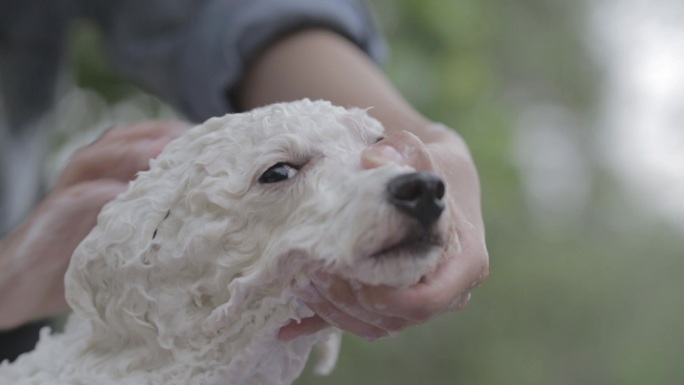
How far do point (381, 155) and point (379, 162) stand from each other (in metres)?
0.01

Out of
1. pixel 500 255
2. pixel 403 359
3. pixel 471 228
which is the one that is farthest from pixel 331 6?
pixel 500 255

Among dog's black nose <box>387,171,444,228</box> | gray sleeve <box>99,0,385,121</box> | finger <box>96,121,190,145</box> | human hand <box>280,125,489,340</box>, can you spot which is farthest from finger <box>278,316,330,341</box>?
gray sleeve <box>99,0,385,121</box>

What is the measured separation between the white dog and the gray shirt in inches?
14.0

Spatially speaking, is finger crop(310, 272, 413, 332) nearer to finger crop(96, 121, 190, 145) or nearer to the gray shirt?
finger crop(96, 121, 190, 145)

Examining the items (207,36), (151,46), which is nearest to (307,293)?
(207,36)

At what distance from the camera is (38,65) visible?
1.24 m

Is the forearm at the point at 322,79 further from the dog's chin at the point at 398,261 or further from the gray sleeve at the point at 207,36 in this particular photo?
the dog's chin at the point at 398,261

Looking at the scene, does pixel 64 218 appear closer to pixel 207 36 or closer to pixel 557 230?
pixel 207 36

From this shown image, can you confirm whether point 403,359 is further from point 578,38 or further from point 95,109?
point 578,38

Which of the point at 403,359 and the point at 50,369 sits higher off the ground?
the point at 50,369

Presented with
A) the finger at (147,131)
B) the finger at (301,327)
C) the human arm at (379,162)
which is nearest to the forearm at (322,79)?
the human arm at (379,162)

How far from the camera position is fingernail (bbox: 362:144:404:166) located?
509mm

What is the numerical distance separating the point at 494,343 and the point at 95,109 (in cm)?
140

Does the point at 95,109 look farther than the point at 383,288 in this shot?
Yes
